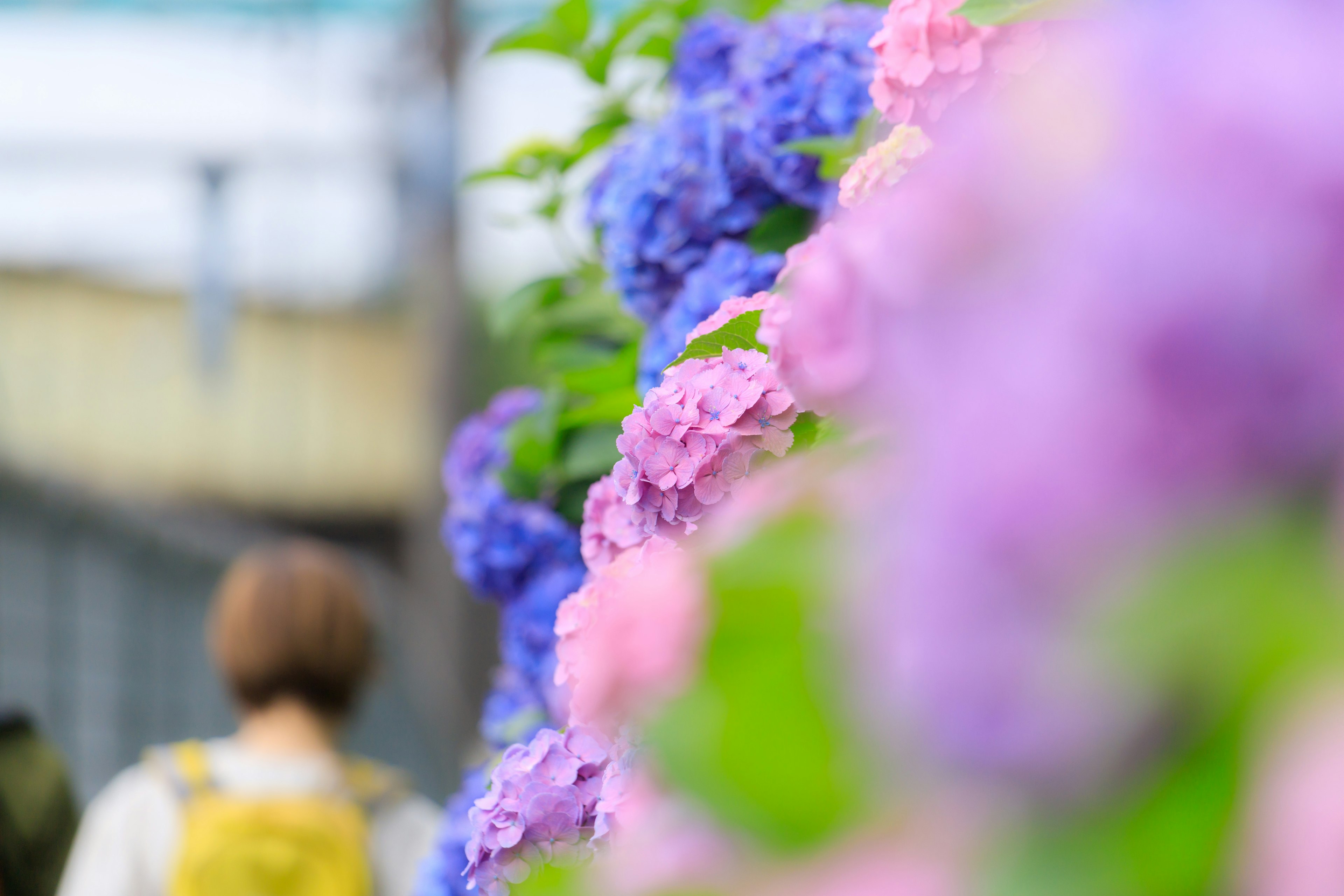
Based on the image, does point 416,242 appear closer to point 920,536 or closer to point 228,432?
point 228,432

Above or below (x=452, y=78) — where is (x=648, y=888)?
below

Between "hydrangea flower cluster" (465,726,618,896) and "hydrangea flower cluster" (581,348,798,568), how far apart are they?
0.37 ft

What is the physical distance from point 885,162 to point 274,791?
1771mm

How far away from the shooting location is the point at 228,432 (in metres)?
7.12

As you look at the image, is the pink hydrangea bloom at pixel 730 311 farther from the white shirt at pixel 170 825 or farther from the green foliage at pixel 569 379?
the white shirt at pixel 170 825

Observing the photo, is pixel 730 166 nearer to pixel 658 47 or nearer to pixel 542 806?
pixel 658 47

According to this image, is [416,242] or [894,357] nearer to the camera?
[894,357]

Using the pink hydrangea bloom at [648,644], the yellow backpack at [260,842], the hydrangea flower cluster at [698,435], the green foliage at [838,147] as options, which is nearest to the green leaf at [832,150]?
the green foliage at [838,147]

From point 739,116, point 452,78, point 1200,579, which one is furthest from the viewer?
point 452,78

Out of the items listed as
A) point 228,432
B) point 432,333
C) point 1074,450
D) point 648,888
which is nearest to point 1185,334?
point 1074,450

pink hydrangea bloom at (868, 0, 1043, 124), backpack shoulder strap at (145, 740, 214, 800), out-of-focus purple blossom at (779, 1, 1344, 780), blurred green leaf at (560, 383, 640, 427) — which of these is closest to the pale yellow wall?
backpack shoulder strap at (145, 740, 214, 800)

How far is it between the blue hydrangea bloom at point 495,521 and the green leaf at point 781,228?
338 millimetres

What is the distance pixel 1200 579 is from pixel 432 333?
5.86 metres

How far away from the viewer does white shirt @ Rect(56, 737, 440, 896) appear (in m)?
1.96
